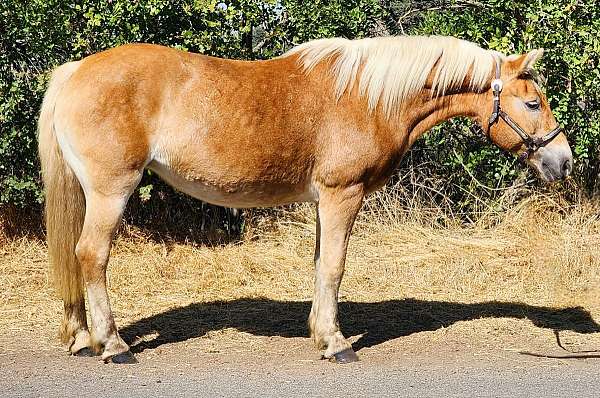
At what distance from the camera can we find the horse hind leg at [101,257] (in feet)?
16.3

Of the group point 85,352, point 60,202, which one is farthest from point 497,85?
point 85,352

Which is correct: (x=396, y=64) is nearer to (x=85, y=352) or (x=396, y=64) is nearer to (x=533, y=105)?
(x=533, y=105)

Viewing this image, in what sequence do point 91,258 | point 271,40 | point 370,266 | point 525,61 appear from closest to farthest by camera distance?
1. point 91,258
2. point 525,61
3. point 370,266
4. point 271,40

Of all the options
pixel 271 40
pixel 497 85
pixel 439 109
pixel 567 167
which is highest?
pixel 497 85

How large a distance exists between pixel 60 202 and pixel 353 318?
7.96 ft

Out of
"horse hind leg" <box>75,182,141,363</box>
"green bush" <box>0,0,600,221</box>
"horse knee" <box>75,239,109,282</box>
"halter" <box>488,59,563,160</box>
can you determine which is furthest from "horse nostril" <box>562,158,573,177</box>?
"horse knee" <box>75,239,109,282</box>

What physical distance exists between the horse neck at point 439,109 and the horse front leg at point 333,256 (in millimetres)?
631

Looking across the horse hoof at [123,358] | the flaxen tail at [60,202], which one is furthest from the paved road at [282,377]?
the flaxen tail at [60,202]

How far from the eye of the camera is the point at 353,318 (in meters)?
6.37

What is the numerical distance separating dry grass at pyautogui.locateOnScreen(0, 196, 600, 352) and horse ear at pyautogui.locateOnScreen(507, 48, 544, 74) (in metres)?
2.18

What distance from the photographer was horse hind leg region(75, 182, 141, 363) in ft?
16.3

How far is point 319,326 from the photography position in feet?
17.7

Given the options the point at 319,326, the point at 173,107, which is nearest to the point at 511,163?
the point at 319,326

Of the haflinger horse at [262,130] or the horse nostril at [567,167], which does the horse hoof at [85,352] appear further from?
the horse nostril at [567,167]
